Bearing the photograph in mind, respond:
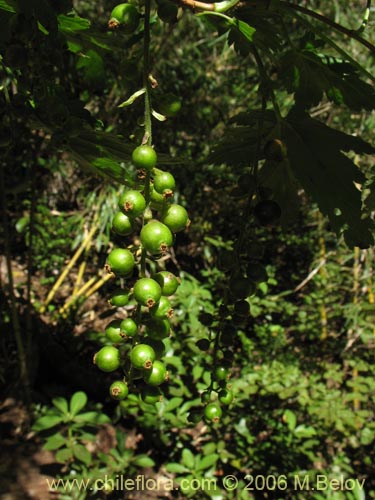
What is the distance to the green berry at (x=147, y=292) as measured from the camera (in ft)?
2.51

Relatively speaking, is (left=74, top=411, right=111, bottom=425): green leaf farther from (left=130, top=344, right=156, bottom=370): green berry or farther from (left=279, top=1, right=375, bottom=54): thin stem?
(left=279, top=1, right=375, bottom=54): thin stem

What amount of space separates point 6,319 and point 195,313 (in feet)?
5.65

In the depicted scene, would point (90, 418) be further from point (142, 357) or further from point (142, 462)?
point (142, 357)

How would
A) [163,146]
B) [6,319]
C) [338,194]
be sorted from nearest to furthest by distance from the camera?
[338,194] → [6,319] → [163,146]

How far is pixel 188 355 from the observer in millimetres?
2969

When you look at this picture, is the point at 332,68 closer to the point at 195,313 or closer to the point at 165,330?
the point at 165,330

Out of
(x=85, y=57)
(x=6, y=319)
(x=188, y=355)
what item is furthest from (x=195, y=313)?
(x=85, y=57)

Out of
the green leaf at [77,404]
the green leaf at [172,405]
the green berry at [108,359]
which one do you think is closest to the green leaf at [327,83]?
the green berry at [108,359]

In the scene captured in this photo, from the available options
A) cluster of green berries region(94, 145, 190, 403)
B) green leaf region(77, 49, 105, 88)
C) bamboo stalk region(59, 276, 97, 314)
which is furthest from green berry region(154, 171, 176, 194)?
bamboo stalk region(59, 276, 97, 314)

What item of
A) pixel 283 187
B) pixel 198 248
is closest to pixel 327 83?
pixel 283 187

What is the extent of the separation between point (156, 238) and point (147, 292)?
0.29 ft

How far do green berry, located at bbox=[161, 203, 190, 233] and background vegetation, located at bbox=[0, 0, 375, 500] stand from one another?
8.3 inches

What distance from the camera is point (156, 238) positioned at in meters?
0.77

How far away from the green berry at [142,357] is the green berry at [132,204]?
0.22m
